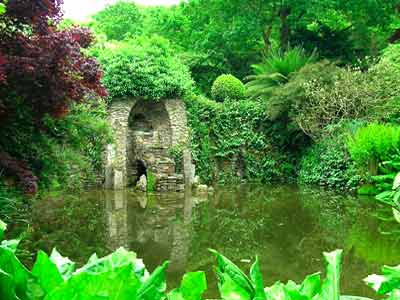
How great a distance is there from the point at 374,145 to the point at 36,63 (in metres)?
8.55

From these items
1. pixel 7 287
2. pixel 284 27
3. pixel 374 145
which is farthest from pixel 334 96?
pixel 7 287

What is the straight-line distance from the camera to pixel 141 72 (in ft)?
46.5

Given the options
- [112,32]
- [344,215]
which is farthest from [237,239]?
[112,32]

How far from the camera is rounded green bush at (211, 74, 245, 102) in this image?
16312mm

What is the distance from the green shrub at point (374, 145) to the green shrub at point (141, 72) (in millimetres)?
5189

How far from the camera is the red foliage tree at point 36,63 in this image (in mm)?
5531

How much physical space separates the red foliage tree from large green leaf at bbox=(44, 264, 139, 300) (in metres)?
5.06

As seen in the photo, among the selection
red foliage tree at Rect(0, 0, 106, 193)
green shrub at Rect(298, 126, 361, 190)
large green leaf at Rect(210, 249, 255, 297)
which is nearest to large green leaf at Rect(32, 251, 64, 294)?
large green leaf at Rect(210, 249, 255, 297)

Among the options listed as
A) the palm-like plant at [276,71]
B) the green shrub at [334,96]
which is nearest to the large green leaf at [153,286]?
the green shrub at [334,96]

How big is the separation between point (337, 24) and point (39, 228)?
54.3 feet

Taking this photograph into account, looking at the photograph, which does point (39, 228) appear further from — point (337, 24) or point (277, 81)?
point (337, 24)

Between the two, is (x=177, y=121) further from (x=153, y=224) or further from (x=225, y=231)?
(x=225, y=231)

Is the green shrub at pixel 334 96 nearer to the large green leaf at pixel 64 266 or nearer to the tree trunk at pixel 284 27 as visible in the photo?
the tree trunk at pixel 284 27

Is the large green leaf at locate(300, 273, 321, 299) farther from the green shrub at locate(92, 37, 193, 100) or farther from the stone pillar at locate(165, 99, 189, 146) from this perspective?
the stone pillar at locate(165, 99, 189, 146)
